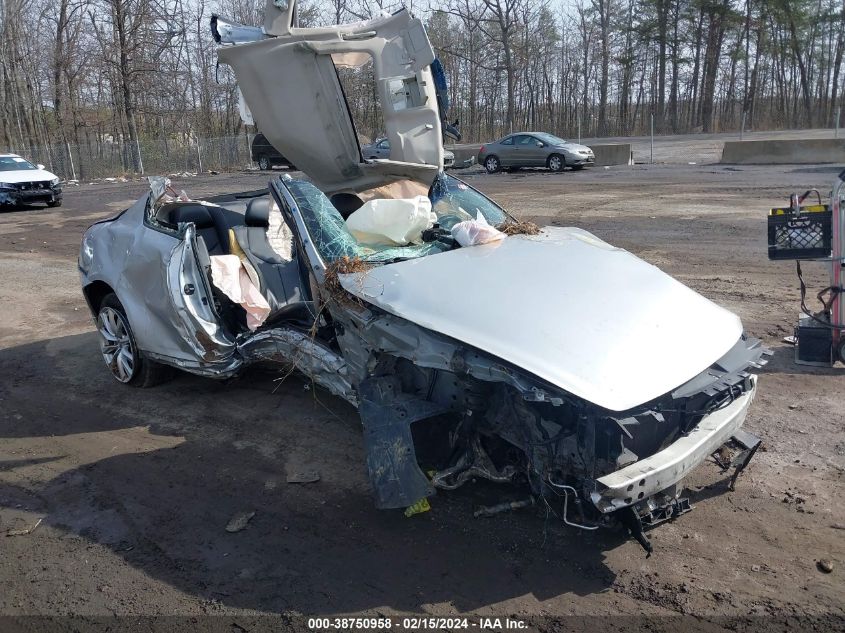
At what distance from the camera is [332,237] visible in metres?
4.59

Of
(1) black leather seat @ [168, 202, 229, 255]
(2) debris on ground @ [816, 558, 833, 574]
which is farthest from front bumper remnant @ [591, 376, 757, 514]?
(1) black leather seat @ [168, 202, 229, 255]

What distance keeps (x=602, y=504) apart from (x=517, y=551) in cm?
61

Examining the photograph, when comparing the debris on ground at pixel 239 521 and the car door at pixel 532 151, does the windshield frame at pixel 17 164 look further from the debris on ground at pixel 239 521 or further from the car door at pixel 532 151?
the debris on ground at pixel 239 521

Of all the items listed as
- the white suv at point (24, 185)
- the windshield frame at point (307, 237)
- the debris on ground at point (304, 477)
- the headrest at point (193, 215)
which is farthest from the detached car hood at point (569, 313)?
the white suv at point (24, 185)

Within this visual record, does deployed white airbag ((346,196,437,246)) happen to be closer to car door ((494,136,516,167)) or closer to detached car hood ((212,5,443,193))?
detached car hood ((212,5,443,193))

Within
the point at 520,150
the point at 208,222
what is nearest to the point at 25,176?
the point at 520,150

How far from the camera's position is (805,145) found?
74.6 ft

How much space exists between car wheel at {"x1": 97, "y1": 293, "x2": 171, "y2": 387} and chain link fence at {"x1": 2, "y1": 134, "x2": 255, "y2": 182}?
102ft

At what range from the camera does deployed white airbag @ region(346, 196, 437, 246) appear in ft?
16.0

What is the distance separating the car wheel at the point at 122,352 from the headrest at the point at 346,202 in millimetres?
1933

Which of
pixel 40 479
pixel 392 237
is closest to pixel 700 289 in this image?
pixel 392 237

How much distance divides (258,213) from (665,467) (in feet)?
12.5

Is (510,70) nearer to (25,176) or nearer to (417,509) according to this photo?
(25,176)

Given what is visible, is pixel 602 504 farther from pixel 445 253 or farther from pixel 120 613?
pixel 120 613
